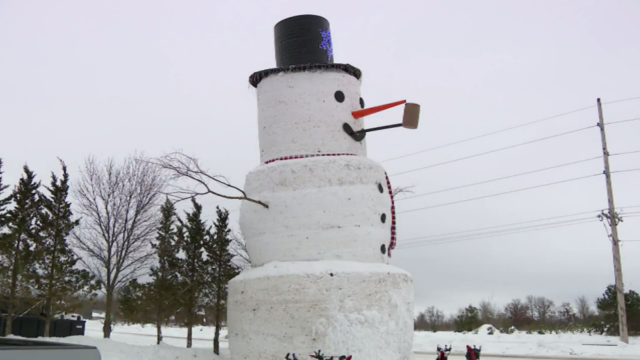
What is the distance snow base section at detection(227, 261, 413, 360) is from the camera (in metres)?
9.14

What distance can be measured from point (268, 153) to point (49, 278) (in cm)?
972

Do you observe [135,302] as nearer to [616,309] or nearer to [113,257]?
[113,257]

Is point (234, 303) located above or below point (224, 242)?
below

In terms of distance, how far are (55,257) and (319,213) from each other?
36.0 ft

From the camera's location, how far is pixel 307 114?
1085 cm

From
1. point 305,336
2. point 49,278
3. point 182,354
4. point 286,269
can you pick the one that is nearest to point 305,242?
point 286,269

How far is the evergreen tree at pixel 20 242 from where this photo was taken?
16.5 meters

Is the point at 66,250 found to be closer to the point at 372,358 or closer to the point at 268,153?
the point at 268,153

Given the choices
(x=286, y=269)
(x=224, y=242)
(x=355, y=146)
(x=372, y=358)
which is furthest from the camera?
(x=224, y=242)

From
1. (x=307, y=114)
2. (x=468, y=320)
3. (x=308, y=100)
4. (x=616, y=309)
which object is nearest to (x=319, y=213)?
(x=307, y=114)

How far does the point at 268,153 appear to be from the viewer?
36.4 ft

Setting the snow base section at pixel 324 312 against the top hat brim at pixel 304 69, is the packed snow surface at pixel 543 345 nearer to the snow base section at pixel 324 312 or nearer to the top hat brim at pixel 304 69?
the snow base section at pixel 324 312

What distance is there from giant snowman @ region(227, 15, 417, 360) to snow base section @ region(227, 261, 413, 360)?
0.02 metres

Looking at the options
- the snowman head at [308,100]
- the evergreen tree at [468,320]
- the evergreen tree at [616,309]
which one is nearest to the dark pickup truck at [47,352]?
the snowman head at [308,100]
